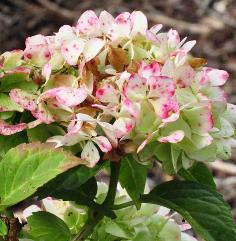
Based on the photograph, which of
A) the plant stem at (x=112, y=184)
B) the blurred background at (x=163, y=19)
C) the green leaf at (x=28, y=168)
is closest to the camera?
the green leaf at (x=28, y=168)

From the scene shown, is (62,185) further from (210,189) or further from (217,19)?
(217,19)

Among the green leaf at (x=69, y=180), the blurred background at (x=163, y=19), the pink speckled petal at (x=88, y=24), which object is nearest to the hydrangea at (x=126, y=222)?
the green leaf at (x=69, y=180)

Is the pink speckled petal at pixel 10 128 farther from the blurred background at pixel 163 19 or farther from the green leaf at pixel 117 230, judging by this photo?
the blurred background at pixel 163 19

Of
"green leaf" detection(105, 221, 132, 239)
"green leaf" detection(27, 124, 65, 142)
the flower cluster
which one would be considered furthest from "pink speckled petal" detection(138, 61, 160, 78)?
"green leaf" detection(105, 221, 132, 239)

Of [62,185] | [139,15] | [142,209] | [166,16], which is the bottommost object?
[166,16]

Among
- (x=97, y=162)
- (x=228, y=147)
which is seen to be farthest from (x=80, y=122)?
(x=228, y=147)

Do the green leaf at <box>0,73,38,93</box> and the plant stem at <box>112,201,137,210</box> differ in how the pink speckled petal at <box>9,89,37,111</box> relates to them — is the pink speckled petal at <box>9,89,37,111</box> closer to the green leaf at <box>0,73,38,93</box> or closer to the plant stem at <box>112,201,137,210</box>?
the green leaf at <box>0,73,38,93</box>
